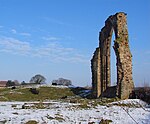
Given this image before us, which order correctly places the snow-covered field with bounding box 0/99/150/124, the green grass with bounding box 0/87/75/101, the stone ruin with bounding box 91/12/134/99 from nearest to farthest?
the snow-covered field with bounding box 0/99/150/124 < the stone ruin with bounding box 91/12/134/99 < the green grass with bounding box 0/87/75/101

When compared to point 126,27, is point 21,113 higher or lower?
lower

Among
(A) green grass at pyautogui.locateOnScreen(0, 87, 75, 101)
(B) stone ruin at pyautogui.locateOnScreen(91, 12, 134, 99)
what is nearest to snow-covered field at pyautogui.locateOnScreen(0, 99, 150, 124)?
(B) stone ruin at pyautogui.locateOnScreen(91, 12, 134, 99)

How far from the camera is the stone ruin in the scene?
2072 centimetres

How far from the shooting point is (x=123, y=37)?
21.5m

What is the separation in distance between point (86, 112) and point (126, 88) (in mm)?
7554

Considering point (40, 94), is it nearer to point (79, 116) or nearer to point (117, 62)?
point (117, 62)

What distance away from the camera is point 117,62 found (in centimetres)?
2139

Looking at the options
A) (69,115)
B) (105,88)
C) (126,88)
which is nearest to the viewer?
(69,115)

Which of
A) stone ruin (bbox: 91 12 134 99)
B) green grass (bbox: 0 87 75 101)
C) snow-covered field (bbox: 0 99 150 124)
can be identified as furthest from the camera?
green grass (bbox: 0 87 75 101)

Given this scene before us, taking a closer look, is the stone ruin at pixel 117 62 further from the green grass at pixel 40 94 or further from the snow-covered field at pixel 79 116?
the snow-covered field at pixel 79 116

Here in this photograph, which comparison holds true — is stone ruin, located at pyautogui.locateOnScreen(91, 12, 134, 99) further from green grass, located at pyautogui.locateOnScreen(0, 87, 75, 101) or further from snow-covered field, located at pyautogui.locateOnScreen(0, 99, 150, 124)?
snow-covered field, located at pyautogui.locateOnScreen(0, 99, 150, 124)

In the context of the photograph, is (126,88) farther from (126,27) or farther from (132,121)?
(132,121)

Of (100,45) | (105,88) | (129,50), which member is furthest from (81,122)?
(100,45)

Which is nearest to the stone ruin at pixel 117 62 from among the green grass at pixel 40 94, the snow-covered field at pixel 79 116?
the green grass at pixel 40 94
